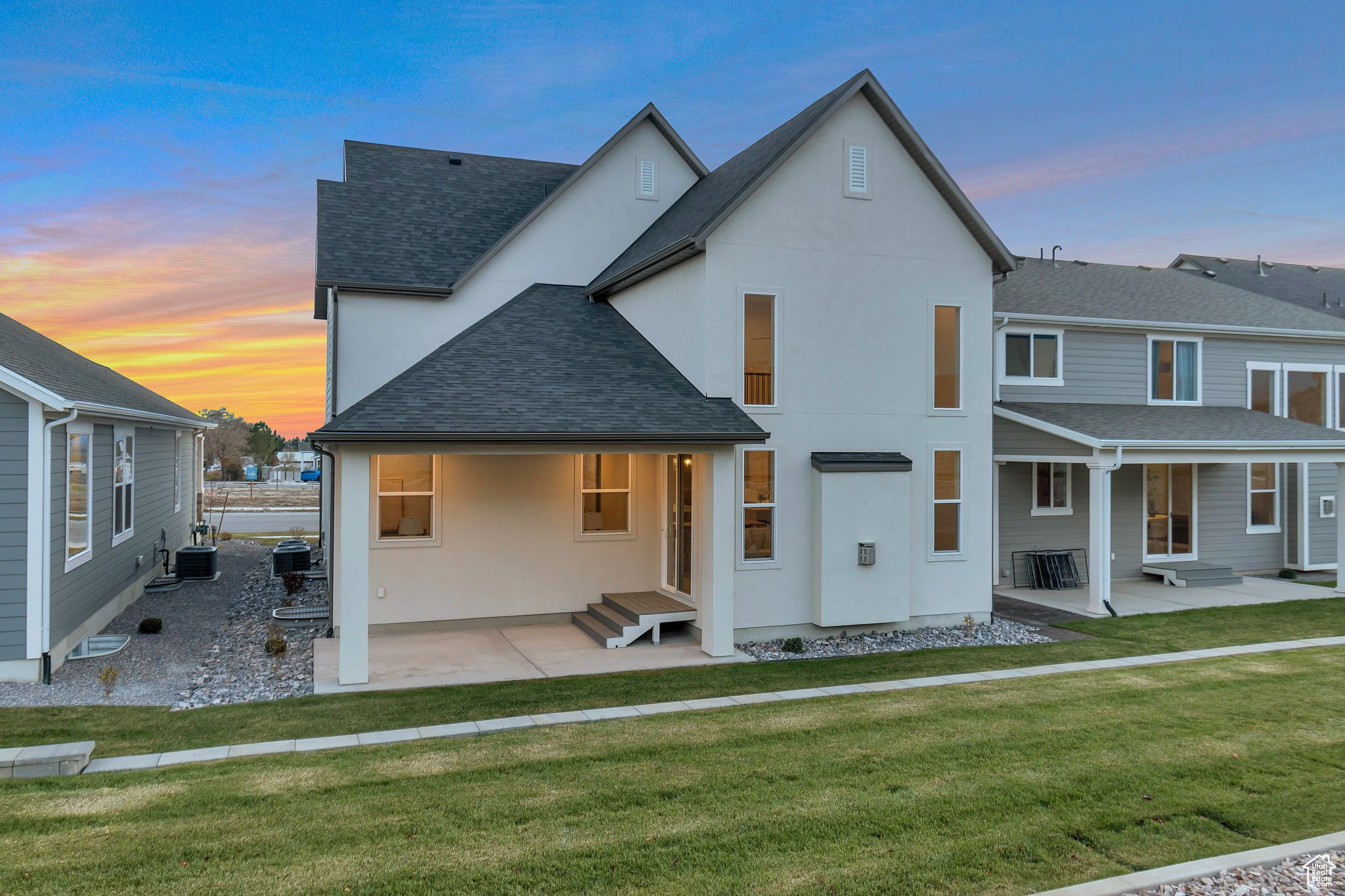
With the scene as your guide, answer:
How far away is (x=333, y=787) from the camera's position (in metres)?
6.04

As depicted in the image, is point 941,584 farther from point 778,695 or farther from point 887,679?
point 778,695

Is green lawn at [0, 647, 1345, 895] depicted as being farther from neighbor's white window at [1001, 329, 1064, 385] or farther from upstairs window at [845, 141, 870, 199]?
neighbor's white window at [1001, 329, 1064, 385]

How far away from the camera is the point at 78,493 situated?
1110 cm

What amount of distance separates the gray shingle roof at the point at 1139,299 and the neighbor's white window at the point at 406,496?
11.5 m

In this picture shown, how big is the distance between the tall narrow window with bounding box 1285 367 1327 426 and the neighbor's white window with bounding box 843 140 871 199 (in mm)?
13481

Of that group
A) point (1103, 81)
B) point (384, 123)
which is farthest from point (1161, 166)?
point (384, 123)

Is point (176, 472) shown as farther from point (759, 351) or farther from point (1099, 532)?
point (1099, 532)

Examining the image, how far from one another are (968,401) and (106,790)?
11585 millimetres

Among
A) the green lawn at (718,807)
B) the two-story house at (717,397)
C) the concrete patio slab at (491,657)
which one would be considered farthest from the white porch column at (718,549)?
the green lawn at (718,807)

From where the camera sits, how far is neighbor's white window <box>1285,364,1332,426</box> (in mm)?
18766

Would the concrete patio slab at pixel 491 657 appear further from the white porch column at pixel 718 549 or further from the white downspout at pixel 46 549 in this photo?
the white downspout at pixel 46 549

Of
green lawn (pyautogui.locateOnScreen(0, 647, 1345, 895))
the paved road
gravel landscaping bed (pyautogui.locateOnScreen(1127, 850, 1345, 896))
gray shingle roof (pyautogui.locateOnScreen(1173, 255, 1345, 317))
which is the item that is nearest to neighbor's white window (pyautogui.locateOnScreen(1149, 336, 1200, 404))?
gray shingle roof (pyautogui.locateOnScreen(1173, 255, 1345, 317))

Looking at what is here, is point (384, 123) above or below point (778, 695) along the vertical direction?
above

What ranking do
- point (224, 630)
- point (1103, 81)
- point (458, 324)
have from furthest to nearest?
point (1103, 81), point (458, 324), point (224, 630)
